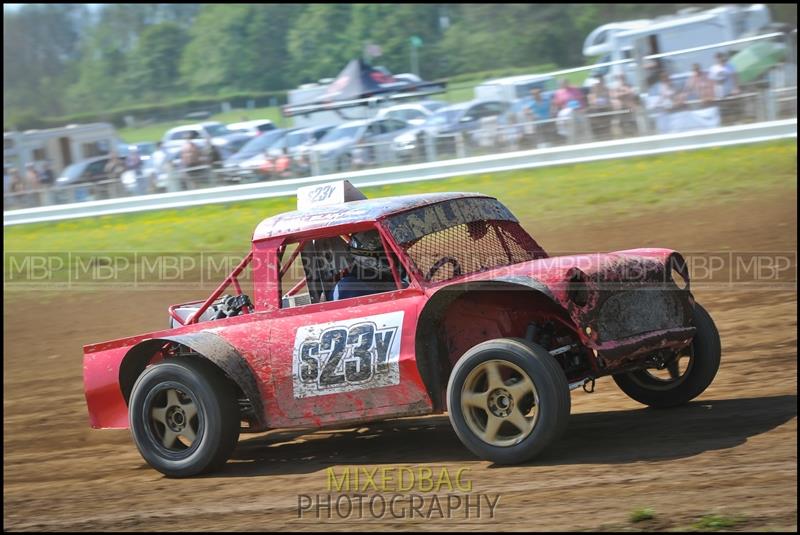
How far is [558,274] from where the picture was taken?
5.20 meters

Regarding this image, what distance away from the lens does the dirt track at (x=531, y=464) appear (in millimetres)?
4484

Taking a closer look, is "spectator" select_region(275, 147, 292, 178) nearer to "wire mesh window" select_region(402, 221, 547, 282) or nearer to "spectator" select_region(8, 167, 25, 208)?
"spectator" select_region(8, 167, 25, 208)

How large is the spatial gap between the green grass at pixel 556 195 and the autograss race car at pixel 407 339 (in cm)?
743

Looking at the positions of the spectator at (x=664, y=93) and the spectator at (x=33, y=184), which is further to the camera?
the spectator at (x=33, y=184)

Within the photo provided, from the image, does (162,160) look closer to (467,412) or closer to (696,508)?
(467,412)

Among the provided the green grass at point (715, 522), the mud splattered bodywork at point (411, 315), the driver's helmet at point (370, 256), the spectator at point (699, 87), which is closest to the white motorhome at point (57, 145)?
the spectator at point (699, 87)

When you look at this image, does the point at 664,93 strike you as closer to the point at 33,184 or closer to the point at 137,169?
the point at 137,169

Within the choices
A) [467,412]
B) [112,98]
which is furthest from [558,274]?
[112,98]

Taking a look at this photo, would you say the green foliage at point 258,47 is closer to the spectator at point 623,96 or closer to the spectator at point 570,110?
the spectator at point 570,110

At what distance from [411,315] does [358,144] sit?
11.3 m

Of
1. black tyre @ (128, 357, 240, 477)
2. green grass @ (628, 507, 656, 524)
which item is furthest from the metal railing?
green grass @ (628, 507, 656, 524)

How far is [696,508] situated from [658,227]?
28.5 feet

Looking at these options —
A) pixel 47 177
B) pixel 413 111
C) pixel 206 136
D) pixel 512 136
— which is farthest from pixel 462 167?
pixel 47 177

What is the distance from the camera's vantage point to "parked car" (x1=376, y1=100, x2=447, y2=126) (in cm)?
1650
